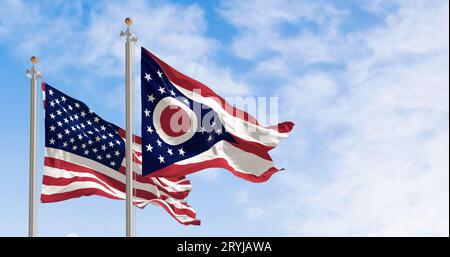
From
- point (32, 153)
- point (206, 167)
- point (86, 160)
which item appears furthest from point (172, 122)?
point (32, 153)

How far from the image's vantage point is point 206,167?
18.0 m

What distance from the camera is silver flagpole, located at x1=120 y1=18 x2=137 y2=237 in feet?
56.4

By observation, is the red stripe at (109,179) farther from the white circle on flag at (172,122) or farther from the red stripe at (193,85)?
the red stripe at (193,85)

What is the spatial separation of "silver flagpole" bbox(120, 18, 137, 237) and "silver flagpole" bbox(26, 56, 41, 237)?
357 cm

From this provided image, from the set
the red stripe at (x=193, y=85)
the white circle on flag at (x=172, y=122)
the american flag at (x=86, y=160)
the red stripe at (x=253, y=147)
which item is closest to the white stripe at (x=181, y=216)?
the american flag at (x=86, y=160)

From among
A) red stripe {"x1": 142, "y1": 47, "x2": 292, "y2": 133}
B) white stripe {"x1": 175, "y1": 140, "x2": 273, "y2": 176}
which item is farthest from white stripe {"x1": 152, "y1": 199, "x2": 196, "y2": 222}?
red stripe {"x1": 142, "y1": 47, "x2": 292, "y2": 133}

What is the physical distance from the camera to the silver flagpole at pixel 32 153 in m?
19.5

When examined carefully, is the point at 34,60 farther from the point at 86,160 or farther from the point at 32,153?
the point at 86,160

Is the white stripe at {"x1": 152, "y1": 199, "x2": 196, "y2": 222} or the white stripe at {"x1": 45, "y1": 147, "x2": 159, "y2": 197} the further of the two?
the white stripe at {"x1": 152, "y1": 199, "x2": 196, "y2": 222}

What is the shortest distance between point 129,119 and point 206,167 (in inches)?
90.3

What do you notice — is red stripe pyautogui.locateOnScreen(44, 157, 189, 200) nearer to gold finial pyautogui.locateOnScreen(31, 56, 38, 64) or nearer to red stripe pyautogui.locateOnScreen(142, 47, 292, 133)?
gold finial pyautogui.locateOnScreen(31, 56, 38, 64)
